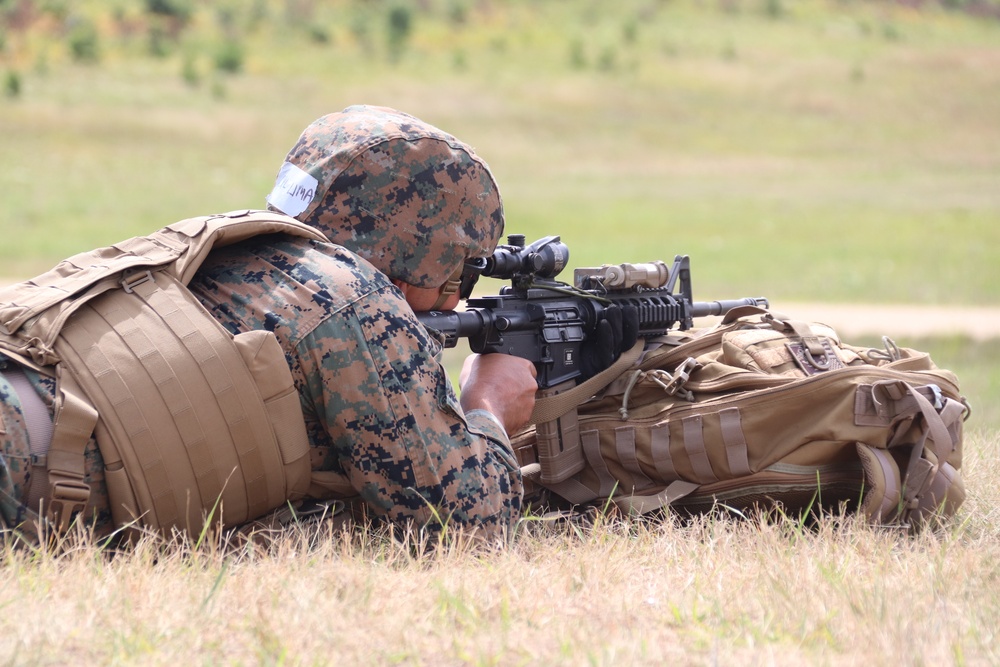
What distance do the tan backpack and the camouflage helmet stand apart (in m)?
0.78

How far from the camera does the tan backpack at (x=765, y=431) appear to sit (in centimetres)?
359

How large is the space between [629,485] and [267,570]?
1564 millimetres

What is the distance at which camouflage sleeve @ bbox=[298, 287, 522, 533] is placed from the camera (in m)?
3.04

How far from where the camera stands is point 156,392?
9.52 ft

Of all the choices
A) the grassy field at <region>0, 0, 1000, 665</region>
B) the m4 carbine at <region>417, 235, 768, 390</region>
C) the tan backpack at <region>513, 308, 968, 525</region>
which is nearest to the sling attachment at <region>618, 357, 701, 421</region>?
the tan backpack at <region>513, 308, 968, 525</region>

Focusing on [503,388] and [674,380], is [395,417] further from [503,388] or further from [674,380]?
[674,380]

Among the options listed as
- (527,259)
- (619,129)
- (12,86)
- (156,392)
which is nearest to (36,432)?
(156,392)

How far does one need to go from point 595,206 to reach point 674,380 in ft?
69.6

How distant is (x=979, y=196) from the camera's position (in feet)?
88.5

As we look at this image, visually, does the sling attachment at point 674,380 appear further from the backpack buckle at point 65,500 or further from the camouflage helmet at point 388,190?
the backpack buckle at point 65,500

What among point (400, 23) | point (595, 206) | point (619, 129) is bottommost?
point (595, 206)

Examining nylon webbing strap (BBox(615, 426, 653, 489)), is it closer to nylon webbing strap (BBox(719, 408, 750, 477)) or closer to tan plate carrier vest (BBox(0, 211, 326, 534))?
nylon webbing strap (BBox(719, 408, 750, 477))

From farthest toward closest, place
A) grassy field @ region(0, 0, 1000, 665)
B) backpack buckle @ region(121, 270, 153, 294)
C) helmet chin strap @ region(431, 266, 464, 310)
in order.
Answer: helmet chin strap @ region(431, 266, 464, 310), backpack buckle @ region(121, 270, 153, 294), grassy field @ region(0, 0, 1000, 665)

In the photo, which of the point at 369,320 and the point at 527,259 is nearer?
the point at 369,320
